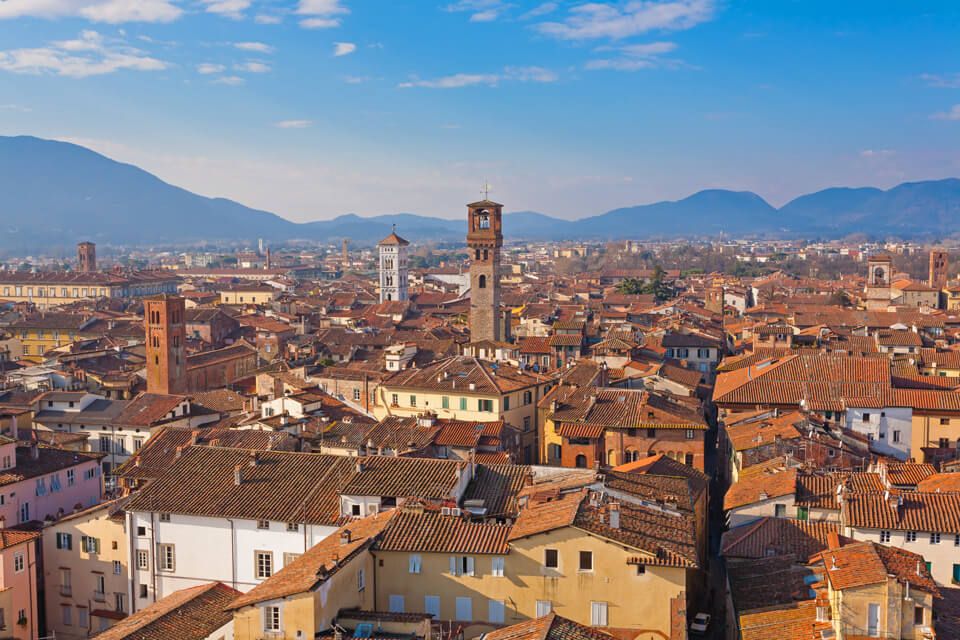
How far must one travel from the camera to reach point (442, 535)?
2270 centimetres

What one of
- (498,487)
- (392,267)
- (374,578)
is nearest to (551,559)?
(374,578)

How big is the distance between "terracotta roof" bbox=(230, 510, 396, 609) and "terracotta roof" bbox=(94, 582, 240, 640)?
1.64 m

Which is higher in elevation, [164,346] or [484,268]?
[484,268]

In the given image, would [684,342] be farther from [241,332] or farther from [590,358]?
[241,332]

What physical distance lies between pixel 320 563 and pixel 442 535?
3.17m

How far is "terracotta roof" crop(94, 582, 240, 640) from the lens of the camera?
71.2 ft

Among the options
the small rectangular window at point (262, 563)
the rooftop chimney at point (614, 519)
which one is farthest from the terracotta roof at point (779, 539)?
the small rectangular window at point (262, 563)

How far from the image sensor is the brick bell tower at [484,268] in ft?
231

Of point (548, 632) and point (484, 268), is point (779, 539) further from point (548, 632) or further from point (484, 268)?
point (484, 268)

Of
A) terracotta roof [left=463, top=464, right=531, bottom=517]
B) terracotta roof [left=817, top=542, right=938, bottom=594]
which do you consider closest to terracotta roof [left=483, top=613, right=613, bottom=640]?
terracotta roof [left=817, top=542, right=938, bottom=594]

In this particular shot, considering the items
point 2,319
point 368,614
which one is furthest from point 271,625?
point 2,319

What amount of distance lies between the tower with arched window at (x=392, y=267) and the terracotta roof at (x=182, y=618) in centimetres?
9622

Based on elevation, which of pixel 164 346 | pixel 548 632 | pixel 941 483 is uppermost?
pixel 164 346

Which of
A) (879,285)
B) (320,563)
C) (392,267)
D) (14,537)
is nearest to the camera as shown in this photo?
(320,563)
